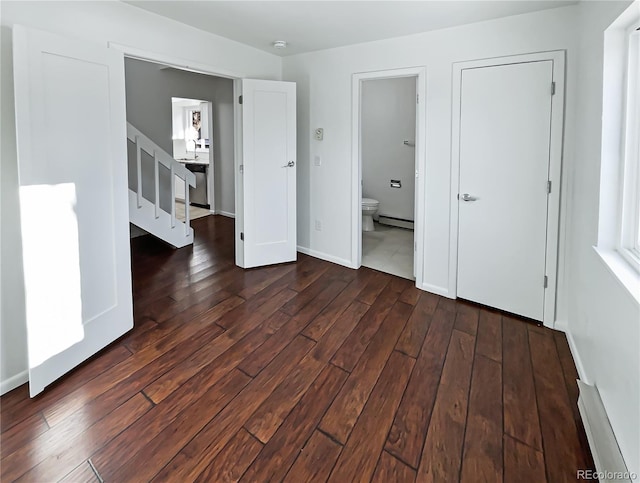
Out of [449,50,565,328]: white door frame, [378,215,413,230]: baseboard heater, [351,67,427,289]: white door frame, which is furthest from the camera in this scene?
[378,215,413,230]: baseboard heater

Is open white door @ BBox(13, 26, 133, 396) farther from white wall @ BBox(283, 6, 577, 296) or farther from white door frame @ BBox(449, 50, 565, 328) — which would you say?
white door frame @ BBox(449, 50, 565, 328)

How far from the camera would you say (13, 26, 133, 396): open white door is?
181 cm

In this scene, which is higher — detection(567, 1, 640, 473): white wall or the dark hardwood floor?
detection(567, 1, 640, 473): white wall

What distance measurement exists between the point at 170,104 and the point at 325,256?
364 centimetres

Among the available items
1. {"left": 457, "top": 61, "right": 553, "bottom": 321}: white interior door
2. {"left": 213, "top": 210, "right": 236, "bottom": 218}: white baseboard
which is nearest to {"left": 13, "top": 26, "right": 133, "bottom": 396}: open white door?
{"left": 457, "top": 61, "right": 553, "bottom": 321}: white interior door

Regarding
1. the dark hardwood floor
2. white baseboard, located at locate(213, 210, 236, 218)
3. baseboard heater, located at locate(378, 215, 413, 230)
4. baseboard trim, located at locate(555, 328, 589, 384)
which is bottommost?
the dark hardwood floor

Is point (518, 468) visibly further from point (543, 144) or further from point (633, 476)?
point (543, 144)

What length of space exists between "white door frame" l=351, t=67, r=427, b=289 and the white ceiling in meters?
0.32

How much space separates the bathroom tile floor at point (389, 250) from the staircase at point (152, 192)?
8.04 ft

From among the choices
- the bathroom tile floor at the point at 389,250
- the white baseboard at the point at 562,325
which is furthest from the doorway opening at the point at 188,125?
the white baseboard at the point at 562,325

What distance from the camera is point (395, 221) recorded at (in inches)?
232

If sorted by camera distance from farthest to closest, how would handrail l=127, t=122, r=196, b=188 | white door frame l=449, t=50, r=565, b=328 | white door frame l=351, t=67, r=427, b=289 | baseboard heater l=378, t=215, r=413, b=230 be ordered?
1. baseboard heater l=378, t=215, r=413, b=230
2. handrail l=127, t=122, r=196, b=188
3. white door frame l=351, t=67, r=427, b=289
4. white door frame l=449, t=50, r=565, b=328

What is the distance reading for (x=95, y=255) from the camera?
223cm

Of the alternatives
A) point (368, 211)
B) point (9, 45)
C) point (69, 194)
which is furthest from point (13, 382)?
point (368, 211)
